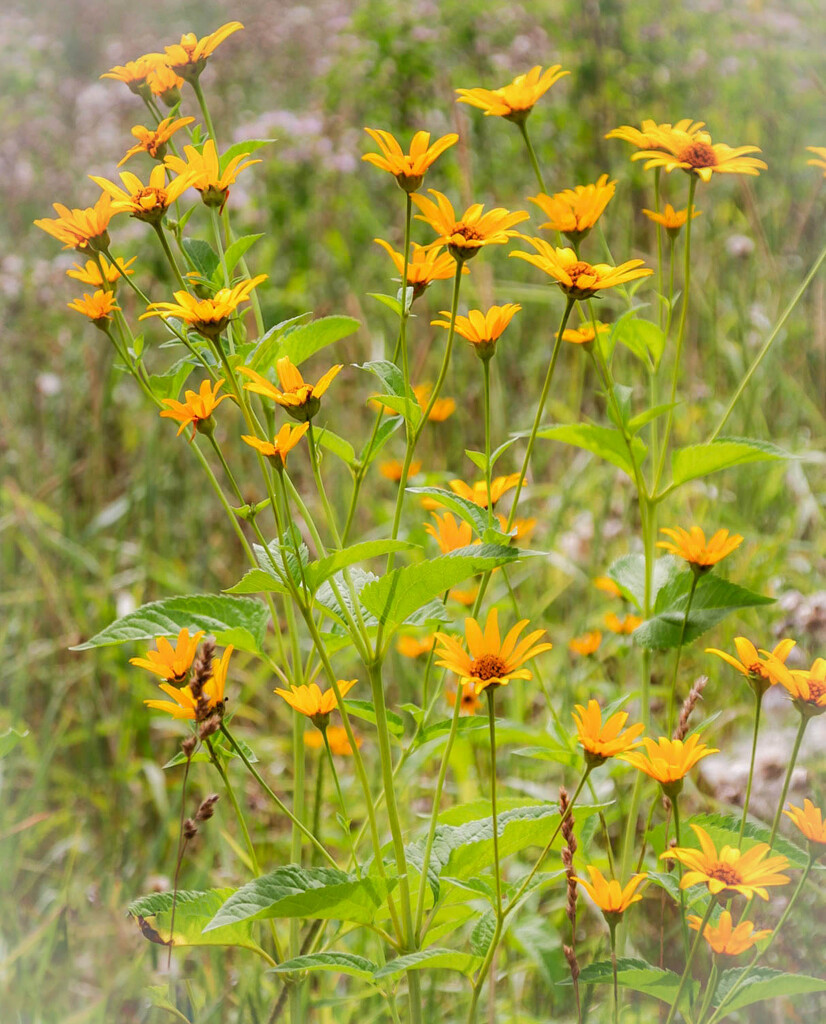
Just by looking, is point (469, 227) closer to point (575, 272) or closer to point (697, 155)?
point (575, 272)

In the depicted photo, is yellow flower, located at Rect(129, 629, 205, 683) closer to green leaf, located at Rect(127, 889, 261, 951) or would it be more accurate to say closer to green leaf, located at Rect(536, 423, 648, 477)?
green leaf, located at Rect(127, 889, 261, 951)

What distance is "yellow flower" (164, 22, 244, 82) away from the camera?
2.96ft


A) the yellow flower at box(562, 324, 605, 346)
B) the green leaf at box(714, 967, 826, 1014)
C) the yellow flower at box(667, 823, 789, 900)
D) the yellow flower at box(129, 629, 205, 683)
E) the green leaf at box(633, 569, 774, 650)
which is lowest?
the green leaf at box(714, 967, 826, 1014)

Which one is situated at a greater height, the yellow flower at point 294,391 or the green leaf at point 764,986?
the yellow flower at point 294,391

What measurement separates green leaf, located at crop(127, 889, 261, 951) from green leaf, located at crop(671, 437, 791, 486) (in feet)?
1.90

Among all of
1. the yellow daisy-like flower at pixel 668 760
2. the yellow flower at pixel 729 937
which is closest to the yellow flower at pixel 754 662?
the yellow daisy-like flower at pixel 668 760

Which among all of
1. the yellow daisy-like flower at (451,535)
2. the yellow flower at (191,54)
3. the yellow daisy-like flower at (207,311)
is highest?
the yellow flower at (191,54)

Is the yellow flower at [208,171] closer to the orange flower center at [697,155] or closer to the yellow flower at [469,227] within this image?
the yellow flower at [469,227]

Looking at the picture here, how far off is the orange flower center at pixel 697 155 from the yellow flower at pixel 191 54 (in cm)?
41

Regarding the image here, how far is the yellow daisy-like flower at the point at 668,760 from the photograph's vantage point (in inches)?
30.8

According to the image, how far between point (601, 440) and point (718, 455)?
0.37 feet

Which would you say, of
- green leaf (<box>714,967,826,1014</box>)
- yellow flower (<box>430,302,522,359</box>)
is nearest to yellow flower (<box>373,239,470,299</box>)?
yellow flower (<box>430,302,522,359</box>)

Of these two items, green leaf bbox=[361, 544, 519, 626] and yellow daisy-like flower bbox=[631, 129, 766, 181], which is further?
yellow daisy-like flower bbox=[631, 129, 766, 181]

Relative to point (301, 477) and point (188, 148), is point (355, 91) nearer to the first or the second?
point (301, 477)
